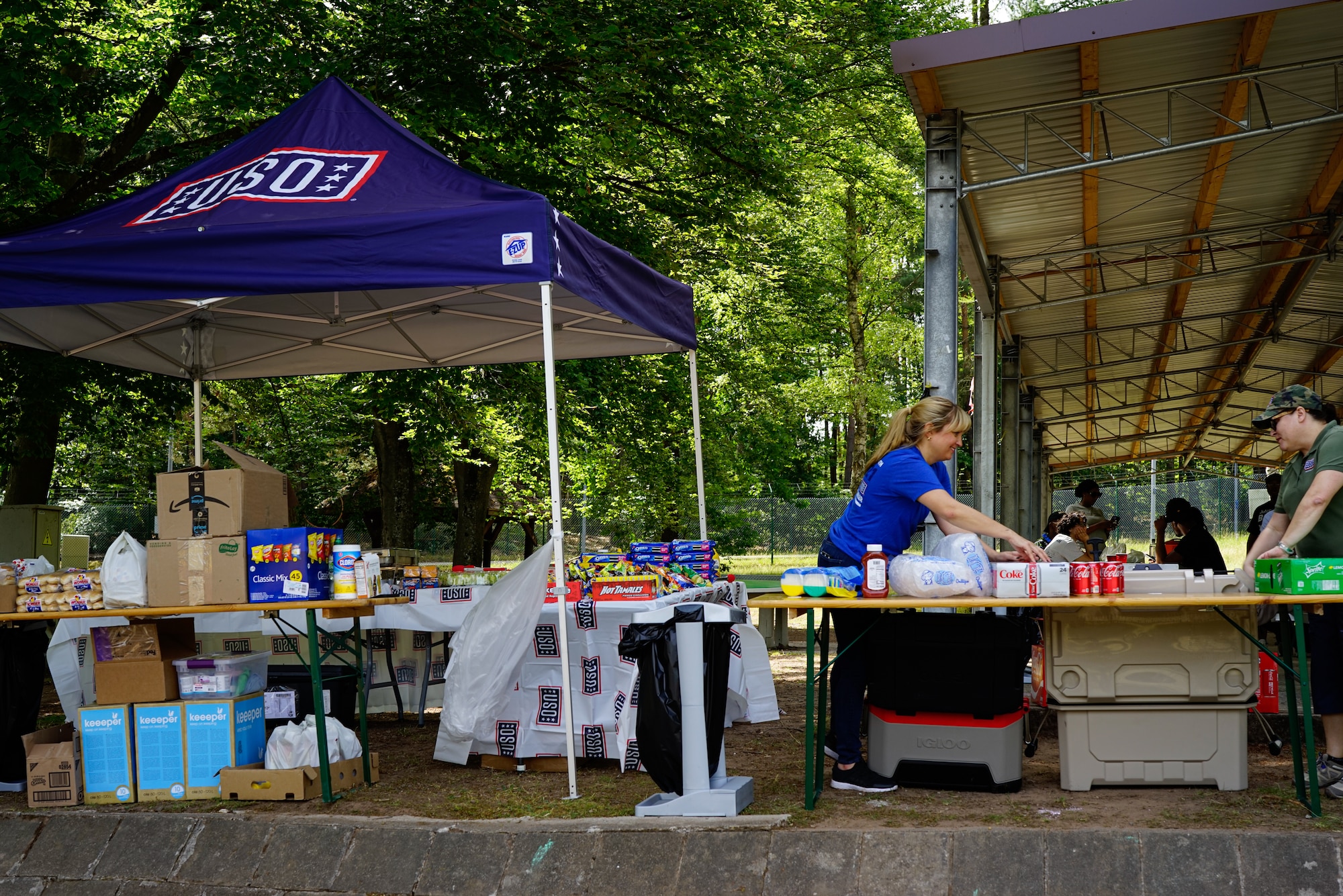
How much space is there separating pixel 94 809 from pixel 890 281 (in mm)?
22531

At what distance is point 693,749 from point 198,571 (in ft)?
7.88

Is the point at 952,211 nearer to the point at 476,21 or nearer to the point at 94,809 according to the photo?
the point at 476,21

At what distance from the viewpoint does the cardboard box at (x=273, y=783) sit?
528 cm

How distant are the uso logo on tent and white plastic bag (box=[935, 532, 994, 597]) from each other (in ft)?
10.7

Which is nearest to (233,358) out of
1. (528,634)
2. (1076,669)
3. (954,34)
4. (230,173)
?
(230,173)

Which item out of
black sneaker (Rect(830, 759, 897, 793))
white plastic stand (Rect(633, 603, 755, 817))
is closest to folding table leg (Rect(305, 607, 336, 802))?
white plastic stand (Rect(633, 603, 755, 817))

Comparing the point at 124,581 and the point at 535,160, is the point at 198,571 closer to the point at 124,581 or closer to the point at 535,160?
the point at 124,581

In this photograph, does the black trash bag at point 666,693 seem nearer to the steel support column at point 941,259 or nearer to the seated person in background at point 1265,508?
the steel support column at point 941,259

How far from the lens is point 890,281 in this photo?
1016 inches

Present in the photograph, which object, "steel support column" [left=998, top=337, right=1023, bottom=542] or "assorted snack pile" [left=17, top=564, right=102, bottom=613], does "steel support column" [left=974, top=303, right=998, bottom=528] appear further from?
"assorted snack pile" [left=17, top=564, right=102, bottom=613]

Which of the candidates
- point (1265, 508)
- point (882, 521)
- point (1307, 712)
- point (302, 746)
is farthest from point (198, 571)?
point (1265, 508)

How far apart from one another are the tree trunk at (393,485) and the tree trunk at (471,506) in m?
1.58

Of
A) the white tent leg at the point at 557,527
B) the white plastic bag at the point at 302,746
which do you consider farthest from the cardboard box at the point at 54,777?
the white tent leg at the point at 557,527

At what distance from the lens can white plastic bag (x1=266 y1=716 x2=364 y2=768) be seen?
5.41m
